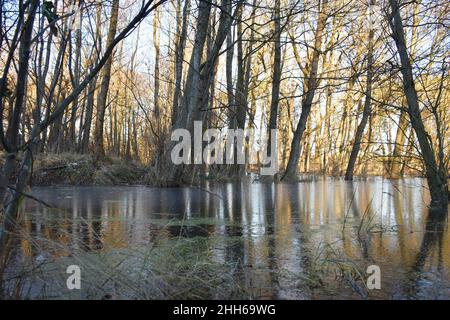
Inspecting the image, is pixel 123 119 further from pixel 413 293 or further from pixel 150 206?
pixel 413 293

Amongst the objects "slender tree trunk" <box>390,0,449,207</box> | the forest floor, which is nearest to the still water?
"slender tree trunk" <box>390,0,449,207</box>

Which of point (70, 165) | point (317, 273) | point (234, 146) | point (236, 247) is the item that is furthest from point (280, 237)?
point (234, 146)

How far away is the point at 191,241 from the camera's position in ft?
9.69

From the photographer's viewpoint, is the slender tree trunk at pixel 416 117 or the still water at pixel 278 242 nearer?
the still water at pixel 278 242

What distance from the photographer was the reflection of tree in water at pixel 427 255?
211cm

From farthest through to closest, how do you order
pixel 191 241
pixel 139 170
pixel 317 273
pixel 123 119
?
pixel 123 119
pixel 139 170
pixel 191 241
pixel 317 273

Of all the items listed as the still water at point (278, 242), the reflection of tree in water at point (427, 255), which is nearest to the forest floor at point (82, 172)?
the still water at point (278, 242)

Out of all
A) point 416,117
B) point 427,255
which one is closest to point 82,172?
point 416,117

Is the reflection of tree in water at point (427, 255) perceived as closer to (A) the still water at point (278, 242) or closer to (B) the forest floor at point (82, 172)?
(A) the still water at point (278, 242)

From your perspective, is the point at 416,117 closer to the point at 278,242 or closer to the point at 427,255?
the point at 427,255

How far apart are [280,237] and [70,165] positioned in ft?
24.7

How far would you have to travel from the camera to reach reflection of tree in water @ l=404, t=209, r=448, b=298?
211 cm

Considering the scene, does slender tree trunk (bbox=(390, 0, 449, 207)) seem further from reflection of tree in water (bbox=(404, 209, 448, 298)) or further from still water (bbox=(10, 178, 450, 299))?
reflection of tree in water (bbox=(404, 209, 448, 298))
